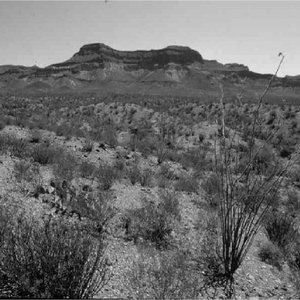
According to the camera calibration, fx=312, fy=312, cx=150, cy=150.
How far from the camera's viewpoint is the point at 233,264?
387cm

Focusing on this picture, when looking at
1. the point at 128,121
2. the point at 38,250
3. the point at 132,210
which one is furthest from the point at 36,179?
the point at 128,121

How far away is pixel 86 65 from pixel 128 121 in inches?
4801

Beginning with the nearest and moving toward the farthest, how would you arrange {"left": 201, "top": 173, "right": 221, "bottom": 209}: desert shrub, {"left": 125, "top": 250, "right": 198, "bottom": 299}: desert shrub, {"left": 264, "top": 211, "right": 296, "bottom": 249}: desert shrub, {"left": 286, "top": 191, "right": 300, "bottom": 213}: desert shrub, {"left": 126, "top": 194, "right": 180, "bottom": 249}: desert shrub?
1. {"left": 125, "top": 250, "right": 198, "bottom": 299}: desert shrub
2. {"left": 126, "top": 194, "right": 180, "bottom": 249}: desert shrub
3. {"left": 264, "top": 211, "right": 296, "bottom": 249}: desert shrub
4. {"left": 201, "top": 173, "right": 221, "bottom": 209}: desert shrub
5. {"left": 286, "top": 191, "right": 300, "bottom": 213}: desert shrub

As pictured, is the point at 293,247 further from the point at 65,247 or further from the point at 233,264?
the point at 65,247

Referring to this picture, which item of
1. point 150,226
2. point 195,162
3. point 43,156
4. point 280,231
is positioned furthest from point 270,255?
point 195,162

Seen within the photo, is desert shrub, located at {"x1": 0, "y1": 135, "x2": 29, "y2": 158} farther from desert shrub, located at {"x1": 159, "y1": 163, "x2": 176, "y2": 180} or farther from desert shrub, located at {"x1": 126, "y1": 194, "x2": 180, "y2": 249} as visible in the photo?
desert shrub, located at {"x1": 126, "y1": 194, "x2": 180, "y2": 249}

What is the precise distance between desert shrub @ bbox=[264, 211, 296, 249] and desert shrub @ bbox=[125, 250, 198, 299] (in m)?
1.98

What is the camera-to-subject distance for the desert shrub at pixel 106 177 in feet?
21.3

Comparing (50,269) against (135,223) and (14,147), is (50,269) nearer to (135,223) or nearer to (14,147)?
(135,223)

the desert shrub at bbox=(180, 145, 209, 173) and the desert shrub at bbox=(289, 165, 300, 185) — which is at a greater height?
the desert shrub at bbox=(180, 145, 209, 173)

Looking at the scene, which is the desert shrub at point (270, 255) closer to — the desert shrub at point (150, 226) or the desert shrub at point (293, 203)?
the desert shrub at point (150, 226)

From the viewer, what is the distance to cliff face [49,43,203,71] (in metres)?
143

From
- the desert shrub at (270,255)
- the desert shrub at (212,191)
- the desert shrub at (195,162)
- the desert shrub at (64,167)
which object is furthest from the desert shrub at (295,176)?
the desert shrub at (64,167)

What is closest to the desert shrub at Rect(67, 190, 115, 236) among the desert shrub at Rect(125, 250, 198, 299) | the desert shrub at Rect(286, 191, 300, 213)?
the desert shrub at Rect(125, 250, 198, 299)
